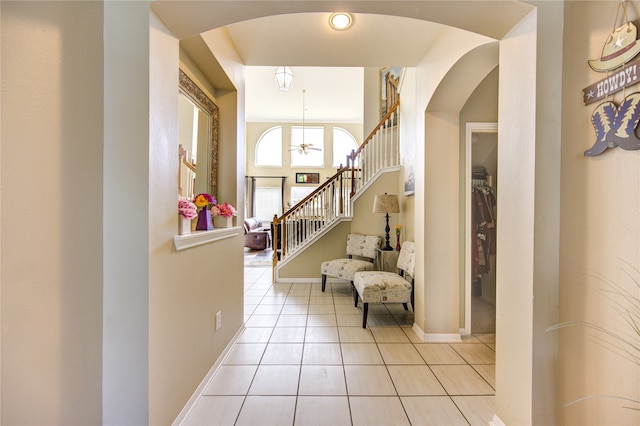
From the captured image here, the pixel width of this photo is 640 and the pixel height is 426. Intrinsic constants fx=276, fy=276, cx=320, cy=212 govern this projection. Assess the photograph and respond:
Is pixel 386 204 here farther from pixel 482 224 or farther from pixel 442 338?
pixel 442 338

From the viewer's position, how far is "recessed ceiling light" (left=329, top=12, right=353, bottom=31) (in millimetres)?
2209

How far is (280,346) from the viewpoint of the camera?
250cm

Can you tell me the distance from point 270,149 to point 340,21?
757 cm

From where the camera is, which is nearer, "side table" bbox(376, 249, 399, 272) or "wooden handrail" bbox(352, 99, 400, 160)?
"side table" bbox(376, 249, 399, 272)

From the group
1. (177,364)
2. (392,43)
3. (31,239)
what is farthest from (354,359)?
(392,43)

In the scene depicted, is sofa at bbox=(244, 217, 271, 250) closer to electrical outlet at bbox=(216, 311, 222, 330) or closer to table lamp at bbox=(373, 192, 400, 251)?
table lamp at bbox=(373, 192, 400, 251)

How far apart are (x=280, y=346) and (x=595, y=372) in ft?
6.87

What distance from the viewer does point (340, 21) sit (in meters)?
2.25

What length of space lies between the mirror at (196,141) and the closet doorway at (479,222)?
2417 millimetres

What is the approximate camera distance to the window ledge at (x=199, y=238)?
1.52m

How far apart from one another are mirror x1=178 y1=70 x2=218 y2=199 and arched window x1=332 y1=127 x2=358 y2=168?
7293 millimetres

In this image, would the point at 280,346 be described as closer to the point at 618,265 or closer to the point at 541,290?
the point at 541,290

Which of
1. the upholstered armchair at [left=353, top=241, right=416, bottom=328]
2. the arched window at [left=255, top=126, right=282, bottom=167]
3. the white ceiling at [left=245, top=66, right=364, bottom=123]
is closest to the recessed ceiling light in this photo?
the upholstered armchair at [left=353, top=241, right=416, bottom=328]

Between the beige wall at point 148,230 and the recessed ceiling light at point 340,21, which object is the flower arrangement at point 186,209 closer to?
the beige wall at point 148,230
